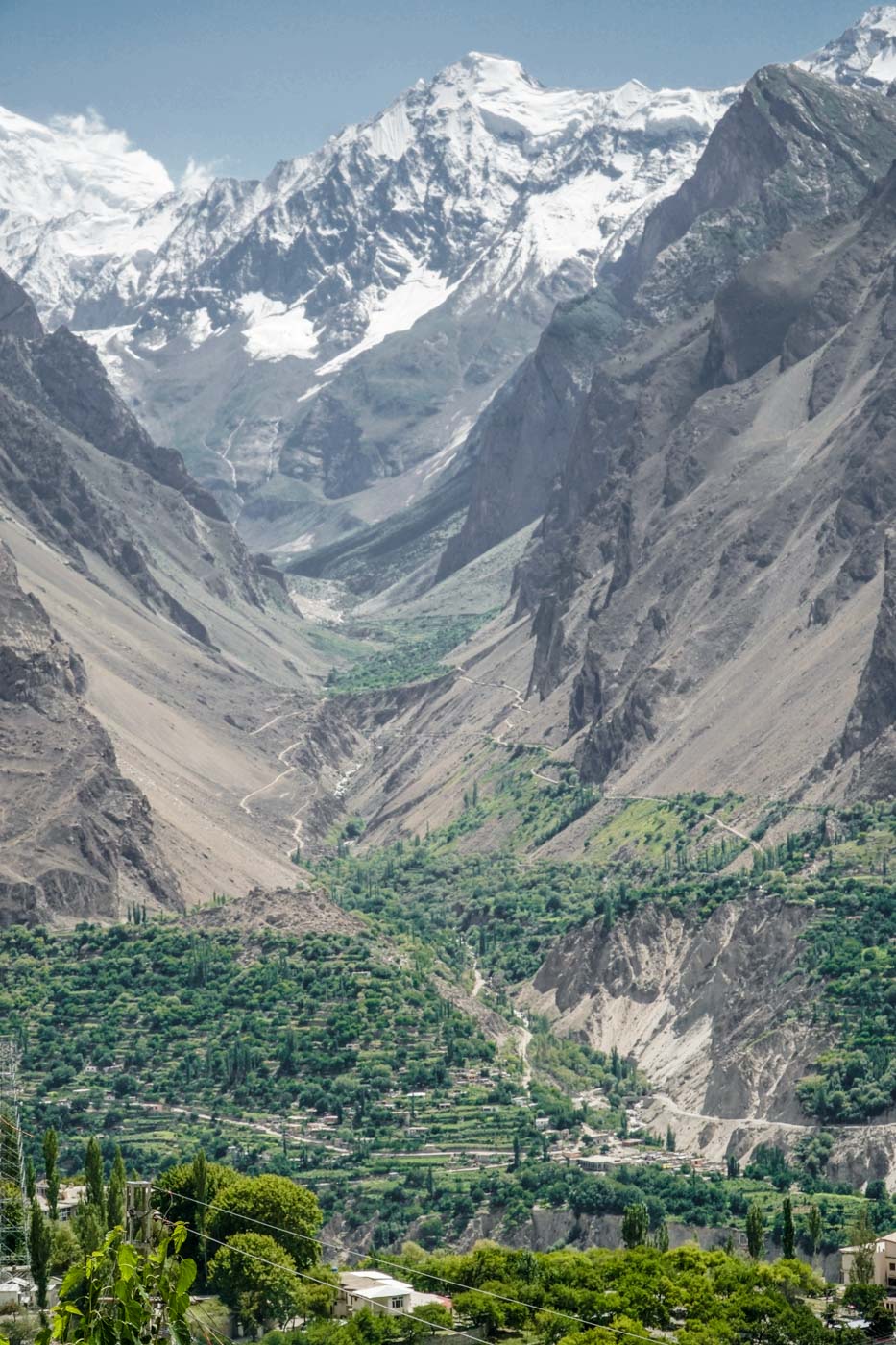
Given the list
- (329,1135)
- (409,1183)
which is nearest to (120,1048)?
(329,1135)

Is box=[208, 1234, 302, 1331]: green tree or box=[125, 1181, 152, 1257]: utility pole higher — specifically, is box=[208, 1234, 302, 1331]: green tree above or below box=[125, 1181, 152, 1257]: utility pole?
below

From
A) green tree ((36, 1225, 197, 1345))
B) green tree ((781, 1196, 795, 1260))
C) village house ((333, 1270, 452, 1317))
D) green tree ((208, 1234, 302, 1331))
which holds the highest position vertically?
green tree ((36, 1225, 197, 1345))

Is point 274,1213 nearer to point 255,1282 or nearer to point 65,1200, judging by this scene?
point 255,1282

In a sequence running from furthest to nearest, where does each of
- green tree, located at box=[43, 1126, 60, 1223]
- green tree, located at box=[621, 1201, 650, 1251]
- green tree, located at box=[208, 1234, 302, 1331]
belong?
green tree, located at box=[621, 1201, 650, 1251] < green tree, located at box=[43, 1126, 60, 1223] < green tree, located at box=[208, 1234, 302, 1331]

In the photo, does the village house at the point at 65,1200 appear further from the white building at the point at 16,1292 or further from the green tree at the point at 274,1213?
the white building at the point at 16,1292

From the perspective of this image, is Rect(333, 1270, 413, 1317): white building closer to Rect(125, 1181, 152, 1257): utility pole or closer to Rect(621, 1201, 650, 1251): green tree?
Rect(125, 1181, 152, 1257): utility pole

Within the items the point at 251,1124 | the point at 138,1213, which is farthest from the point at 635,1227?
the point at 251,1124

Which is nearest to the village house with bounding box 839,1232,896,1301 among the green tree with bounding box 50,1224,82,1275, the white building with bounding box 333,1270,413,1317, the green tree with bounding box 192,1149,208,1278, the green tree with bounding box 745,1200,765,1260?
the green tree with bounding box 745,1200,765,1260

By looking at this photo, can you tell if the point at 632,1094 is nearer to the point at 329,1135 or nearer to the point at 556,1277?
the point at 329,1135

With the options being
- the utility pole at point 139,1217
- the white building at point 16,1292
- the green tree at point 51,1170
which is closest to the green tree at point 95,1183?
the utility pole at point 139,1217
